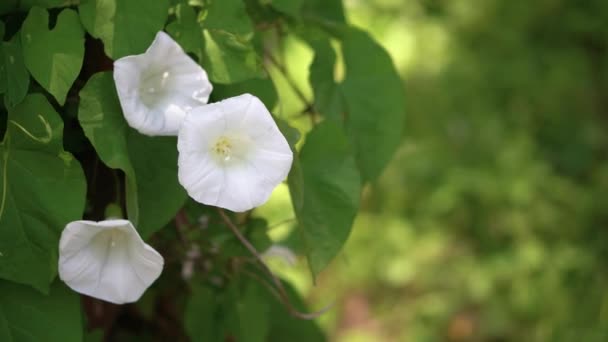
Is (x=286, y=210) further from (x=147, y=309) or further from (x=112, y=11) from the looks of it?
(x=112, y=11)

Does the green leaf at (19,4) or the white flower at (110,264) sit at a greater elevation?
the green leaf at (19,4)

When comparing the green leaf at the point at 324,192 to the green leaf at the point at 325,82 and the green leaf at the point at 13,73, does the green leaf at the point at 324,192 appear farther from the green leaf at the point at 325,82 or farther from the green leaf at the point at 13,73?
the green leaf at the point at 13,73

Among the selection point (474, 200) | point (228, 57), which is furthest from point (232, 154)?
point (474, 200)

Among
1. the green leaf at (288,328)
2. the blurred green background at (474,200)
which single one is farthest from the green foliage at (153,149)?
the blurred green background at (474,200)

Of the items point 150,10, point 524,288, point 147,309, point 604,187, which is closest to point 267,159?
point 150,10

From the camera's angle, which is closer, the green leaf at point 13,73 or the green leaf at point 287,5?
the green leaf at point 13,73

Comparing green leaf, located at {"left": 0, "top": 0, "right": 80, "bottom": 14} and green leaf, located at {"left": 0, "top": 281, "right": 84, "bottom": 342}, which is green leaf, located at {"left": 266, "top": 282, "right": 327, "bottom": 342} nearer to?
green leaf, located at {"left": 0, "top": 281, "right": 84, "bottom": 342}

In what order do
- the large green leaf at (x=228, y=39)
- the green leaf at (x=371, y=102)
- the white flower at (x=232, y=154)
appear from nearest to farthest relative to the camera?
the white flower at (x=232, y=154) < the large green leaf at (x=228, y=39) < the green leaf at (x=371, y=102)
